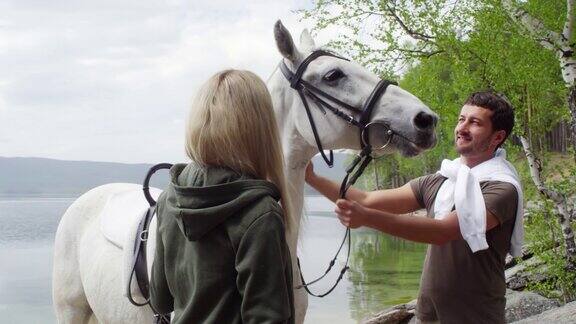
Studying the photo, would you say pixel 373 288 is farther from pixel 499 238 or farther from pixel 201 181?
pixel 201 181

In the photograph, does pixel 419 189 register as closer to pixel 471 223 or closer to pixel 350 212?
pixel 471 223

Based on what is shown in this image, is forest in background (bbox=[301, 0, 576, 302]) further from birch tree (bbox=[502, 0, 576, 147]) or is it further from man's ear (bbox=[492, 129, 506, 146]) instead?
man's ear (bbox=[492, 129, 506, 146])

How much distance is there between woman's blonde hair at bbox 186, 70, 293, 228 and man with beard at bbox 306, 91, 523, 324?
96 centimetres

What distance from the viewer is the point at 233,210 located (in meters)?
1.90

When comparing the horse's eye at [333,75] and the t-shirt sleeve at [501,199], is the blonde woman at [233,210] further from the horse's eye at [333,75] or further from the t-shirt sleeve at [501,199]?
the t-shirt sleeve at [501,199]

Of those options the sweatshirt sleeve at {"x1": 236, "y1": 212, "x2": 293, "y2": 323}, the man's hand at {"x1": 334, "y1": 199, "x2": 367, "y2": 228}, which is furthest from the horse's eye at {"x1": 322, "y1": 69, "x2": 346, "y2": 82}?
the sweatshirt sleeve at {"x1": 236, "y1": 212, "x2": 293, "y2": 323}

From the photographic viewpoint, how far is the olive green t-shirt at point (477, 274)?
311cm

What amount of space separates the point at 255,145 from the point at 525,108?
6.78 m

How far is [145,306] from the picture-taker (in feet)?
10.3

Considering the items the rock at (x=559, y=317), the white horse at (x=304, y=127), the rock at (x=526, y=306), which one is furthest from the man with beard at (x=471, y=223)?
the rock at (x=526, y=306)

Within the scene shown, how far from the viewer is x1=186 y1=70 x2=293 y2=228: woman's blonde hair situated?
1961 mm

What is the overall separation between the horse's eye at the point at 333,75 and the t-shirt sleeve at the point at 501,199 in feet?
2.75

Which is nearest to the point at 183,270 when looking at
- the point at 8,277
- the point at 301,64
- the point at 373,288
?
the point at 301,64

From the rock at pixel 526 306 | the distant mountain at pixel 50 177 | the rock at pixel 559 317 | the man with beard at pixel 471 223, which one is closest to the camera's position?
the man with beard at pixel 471 223
